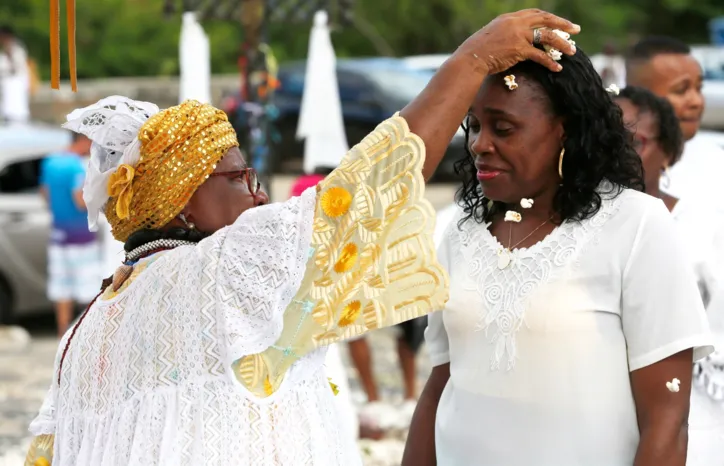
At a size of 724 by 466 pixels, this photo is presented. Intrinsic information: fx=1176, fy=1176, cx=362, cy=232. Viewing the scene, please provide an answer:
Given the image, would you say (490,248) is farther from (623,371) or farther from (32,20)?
(32,20)

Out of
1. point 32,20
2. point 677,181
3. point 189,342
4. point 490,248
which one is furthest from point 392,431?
point 32,20

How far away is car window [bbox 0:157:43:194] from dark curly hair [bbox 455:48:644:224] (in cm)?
889

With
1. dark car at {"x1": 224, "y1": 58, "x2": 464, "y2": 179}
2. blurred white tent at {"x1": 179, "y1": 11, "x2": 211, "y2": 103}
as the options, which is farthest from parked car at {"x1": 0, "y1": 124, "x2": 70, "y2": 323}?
dark car at {"x1": 224, "y1": 58, "x2": 464, "y2": 179}

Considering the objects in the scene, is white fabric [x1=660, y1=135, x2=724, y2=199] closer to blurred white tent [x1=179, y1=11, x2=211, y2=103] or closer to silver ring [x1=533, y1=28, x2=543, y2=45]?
silver ring [x1=533, y1=28, x2=543, y2=45]

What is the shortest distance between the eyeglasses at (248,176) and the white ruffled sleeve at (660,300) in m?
0.90

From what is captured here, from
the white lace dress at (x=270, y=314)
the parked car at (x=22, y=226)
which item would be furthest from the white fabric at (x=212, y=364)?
the parked car at (x=22, y=226)

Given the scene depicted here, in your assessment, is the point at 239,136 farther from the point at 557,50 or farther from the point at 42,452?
the point at 557,50

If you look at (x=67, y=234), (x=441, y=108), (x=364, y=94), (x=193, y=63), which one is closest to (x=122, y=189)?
(x=441, y=108)

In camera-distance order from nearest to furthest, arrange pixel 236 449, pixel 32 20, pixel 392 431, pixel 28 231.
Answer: pixel 236 449, pixel 392 431, pixel 28 231, pixel 32 20

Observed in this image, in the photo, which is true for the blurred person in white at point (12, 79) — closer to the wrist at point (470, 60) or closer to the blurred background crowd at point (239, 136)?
the blurred background crowd at point (239, 136)

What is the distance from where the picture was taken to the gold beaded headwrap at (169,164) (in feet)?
8.68

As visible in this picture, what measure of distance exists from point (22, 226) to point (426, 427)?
831 cm

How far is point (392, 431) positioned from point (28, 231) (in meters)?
4.90

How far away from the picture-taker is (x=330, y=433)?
2633 millimetres
